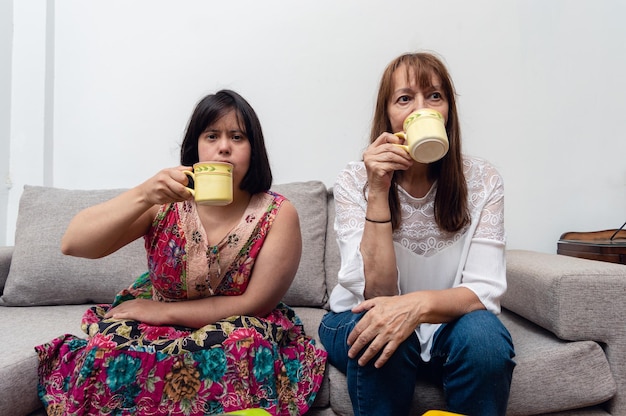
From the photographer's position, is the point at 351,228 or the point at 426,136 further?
the point at 351,228

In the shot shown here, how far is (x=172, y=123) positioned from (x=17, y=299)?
93 cm

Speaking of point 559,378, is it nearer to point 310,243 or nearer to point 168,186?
point 310,243

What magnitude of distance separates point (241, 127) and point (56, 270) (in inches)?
36.4

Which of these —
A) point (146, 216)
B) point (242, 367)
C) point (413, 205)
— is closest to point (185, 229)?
point (146, 216)

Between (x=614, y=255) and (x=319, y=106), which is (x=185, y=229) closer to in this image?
(x=319, y=106)

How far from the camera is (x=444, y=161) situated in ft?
4.09

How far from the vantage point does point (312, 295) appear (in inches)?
66.2

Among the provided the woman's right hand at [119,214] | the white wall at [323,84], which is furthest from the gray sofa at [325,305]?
the white wall at [323,84]

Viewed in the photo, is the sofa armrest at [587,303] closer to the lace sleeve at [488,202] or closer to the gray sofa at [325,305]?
the gray sofa at [325,305]

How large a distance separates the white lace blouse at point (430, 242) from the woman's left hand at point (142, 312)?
45 cm

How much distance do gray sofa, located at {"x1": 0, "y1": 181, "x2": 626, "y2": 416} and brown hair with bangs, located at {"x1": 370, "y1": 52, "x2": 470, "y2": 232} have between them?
30 cm

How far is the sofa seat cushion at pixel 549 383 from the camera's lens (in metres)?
1.11

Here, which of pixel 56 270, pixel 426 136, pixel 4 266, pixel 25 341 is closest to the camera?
pixel 426 136

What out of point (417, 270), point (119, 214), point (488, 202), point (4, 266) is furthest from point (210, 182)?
point (4, 266)
